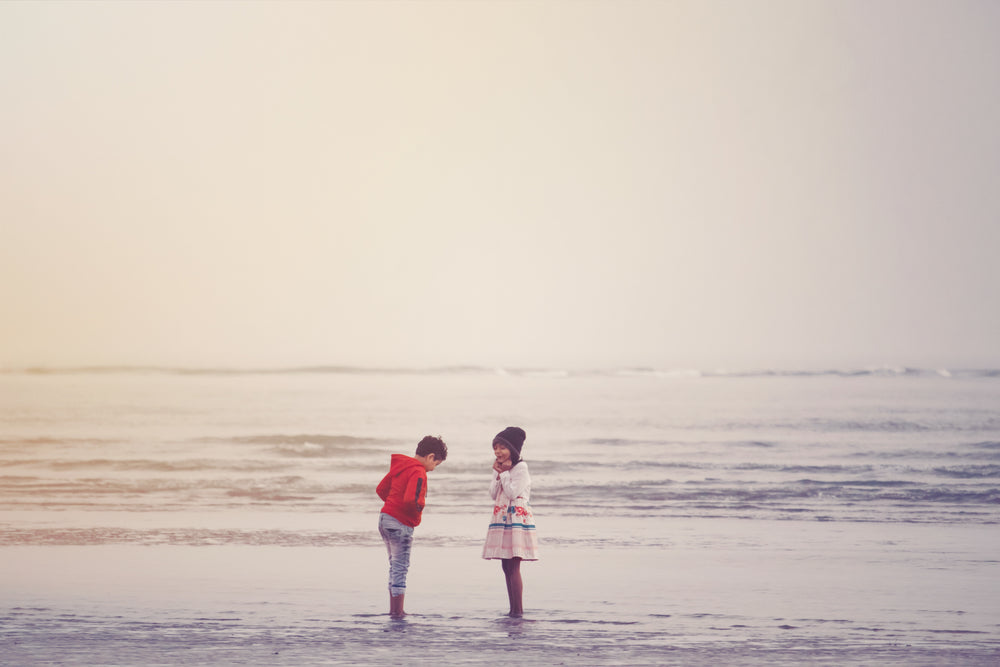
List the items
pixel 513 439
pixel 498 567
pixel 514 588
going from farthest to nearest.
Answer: pixel 498 567 < pixel 513 439 < pixel 514 588

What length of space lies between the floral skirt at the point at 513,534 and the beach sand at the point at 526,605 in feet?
1.59

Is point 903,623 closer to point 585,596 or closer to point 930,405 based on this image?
point 585,596

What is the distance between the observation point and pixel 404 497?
7.89 m

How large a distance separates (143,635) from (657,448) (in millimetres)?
35408

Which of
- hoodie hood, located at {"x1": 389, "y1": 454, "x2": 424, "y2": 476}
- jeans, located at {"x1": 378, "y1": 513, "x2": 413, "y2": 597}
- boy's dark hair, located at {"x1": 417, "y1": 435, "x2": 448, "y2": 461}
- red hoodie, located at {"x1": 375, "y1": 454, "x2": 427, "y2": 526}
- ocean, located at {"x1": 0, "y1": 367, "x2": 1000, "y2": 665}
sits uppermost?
boy's dark hair, located at {"x1": 417, "y1": 435, "x2": 448, "y2": 461}

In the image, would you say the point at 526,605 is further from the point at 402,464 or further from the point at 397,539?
the point at 402,464

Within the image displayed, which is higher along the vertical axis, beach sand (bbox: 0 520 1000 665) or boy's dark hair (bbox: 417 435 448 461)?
boy's dark hair (bbox: 417 435 448 461)

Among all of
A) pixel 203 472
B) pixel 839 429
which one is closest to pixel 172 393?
pixel 203 472

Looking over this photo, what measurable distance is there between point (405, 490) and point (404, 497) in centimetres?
6

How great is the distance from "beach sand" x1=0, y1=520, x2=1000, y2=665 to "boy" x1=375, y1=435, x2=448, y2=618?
51 cm

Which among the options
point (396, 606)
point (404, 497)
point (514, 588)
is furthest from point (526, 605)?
point (404, 497)

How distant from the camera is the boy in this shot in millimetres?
7863

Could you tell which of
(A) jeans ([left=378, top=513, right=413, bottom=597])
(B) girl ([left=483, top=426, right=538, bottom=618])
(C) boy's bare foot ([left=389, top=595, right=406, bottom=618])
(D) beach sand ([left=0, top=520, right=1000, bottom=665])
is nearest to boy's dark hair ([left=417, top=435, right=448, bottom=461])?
(B) girl ([left=483, top=426, right=538, bottom=618])

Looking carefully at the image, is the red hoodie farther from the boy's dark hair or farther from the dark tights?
the dark tights
